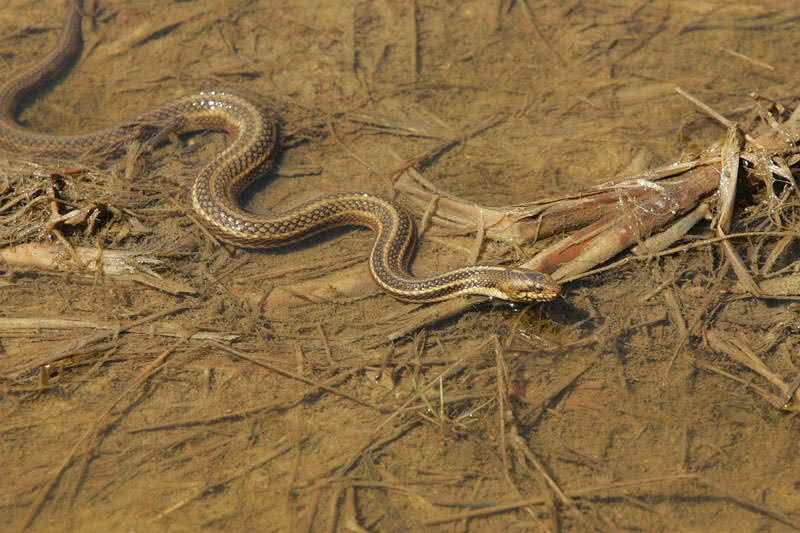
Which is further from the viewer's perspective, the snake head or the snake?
the snake

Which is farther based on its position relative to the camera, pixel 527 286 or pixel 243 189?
pixel 243 189

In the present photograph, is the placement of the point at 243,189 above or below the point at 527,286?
above

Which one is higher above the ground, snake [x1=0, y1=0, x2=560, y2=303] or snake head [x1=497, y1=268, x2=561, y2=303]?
snake [x1=0, y1=0, x2=560, y2=303]

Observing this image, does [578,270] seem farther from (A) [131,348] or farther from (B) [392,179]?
(A) [131,348]

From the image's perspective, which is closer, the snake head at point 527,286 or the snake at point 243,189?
the snake head at point 527,286

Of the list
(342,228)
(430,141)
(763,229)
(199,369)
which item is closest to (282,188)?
(342,228)

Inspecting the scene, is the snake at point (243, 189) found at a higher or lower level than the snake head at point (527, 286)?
higher
